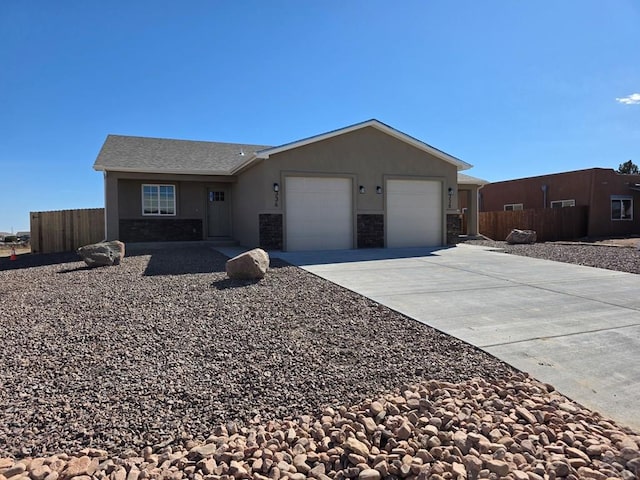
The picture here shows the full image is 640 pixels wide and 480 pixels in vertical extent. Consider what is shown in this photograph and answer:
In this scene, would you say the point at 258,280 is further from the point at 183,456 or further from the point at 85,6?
the point at 85,6

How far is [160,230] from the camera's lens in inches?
610

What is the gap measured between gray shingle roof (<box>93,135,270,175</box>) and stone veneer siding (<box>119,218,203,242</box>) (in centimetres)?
213

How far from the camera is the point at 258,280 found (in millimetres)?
7566

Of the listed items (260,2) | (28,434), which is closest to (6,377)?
(28,434)

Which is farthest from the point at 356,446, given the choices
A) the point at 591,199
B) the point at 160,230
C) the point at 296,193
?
the point at 591,199

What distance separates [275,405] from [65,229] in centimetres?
1587

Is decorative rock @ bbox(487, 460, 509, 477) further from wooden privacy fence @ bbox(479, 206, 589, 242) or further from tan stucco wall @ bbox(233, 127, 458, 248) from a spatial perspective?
wooden privacy fence @ bbox(479, 206, 589, 242)

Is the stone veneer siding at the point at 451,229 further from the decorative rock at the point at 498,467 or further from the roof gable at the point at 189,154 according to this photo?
the decorative rock at the point at 498,467

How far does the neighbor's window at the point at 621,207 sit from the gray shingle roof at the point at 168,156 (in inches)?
815

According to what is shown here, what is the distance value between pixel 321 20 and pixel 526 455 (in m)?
10.5

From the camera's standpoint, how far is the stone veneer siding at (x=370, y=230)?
1353 cm

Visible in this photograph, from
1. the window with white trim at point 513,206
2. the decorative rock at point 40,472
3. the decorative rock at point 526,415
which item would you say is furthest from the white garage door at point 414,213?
the window with white trim at point 513,206

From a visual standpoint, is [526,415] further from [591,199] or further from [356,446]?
[591,199]

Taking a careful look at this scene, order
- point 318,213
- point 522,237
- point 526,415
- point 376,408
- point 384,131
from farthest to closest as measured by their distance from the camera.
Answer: point 522,237 < point 384,131 < point 318,213 < point 376,408 < point 526,415
